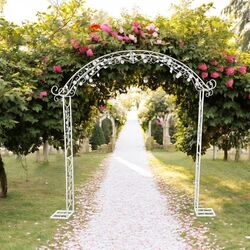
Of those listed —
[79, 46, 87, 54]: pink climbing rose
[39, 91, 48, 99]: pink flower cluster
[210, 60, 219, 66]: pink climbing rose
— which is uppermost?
[79, 46, 87, 54]: pink climbing rose

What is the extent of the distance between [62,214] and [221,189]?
480cm

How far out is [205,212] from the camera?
7969 millimetres

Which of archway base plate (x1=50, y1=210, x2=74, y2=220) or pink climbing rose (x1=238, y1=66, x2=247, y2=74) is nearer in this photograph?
archway base plate (x1=50, y1=210, x2=74, y2=220)

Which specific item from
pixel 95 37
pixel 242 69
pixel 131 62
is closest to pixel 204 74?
pixel 242 69

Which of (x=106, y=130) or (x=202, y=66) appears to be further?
(x=106, y=130)

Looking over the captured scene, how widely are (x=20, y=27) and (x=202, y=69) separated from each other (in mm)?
4078

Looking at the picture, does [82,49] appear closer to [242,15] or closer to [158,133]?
[242,15]

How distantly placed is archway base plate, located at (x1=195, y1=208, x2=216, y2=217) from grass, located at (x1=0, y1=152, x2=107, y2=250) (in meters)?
2.80

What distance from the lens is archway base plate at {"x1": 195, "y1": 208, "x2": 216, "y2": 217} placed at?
7.79 m

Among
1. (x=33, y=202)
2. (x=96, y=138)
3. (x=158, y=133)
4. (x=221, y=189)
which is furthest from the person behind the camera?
(x=158, y=133)

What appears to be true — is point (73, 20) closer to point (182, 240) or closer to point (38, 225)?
point (38, 225)

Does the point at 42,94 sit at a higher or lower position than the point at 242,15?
lower

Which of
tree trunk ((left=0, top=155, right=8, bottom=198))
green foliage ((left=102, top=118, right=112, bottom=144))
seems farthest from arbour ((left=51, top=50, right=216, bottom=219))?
green foliage ((left=102, top=118, right=112, bottom=144))

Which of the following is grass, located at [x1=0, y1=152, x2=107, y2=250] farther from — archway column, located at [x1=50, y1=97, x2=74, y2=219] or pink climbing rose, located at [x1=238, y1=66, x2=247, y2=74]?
pink climbing rose, located at [x1=238, y1=66, x2=247, y2=74]
